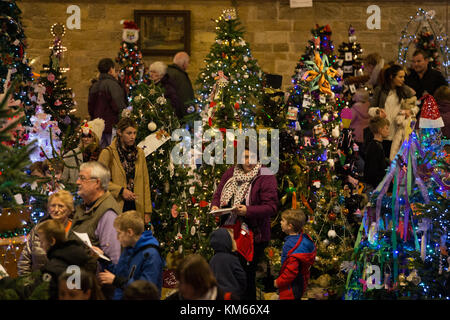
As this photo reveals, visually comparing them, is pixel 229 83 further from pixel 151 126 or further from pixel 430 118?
pixel 430 118

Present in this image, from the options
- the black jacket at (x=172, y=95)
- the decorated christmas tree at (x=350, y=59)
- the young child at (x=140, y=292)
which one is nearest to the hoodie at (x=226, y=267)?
the young child at (x=140, y=292)

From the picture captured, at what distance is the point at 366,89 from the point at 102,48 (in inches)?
203

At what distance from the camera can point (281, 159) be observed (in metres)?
9.54

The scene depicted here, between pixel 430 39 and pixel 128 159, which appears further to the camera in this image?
pixel 430 39

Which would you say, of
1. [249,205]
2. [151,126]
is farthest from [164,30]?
[249,205]

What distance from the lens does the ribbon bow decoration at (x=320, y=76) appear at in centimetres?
968

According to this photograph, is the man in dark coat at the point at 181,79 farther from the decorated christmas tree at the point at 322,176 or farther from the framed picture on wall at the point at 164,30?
the framed picture on wall at the point at 164,30

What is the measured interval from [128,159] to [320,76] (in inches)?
102

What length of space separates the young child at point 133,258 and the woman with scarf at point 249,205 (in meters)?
1.60

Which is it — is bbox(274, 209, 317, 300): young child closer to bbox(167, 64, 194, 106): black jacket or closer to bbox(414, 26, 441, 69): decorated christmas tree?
bbox(167, 64, 194, 106): black jacket

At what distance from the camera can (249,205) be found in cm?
762

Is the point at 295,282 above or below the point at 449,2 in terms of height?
below
